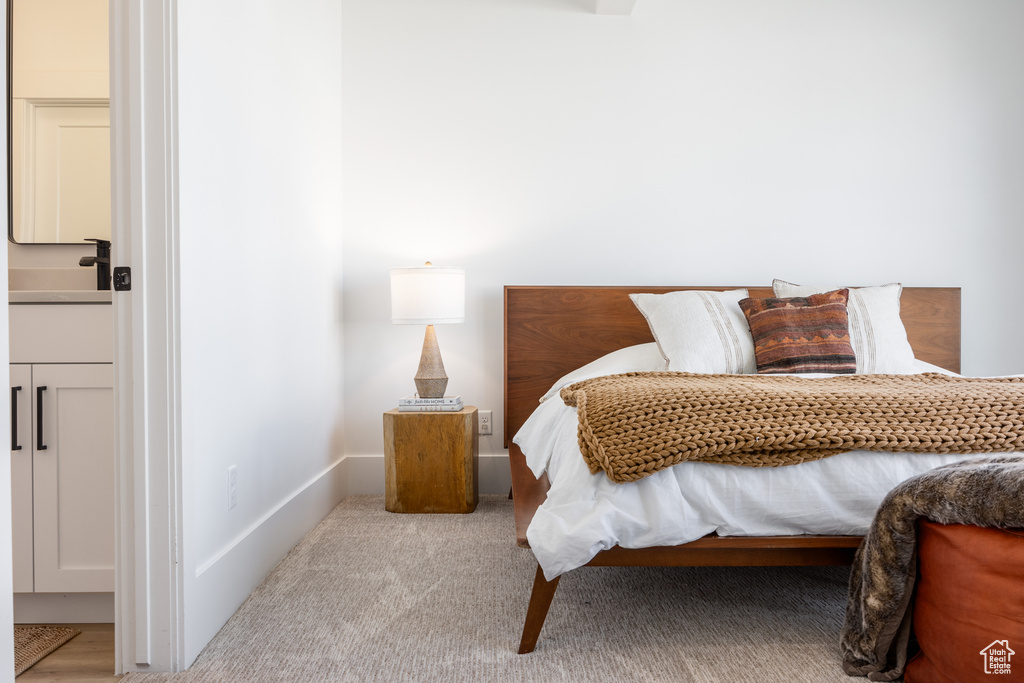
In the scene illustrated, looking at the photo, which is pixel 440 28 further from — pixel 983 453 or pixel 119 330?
pixel 983 453

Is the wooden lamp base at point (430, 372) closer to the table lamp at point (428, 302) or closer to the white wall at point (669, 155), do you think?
the table lamp at point (428, 302)

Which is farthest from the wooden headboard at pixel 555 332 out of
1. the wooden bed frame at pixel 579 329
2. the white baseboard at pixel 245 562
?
the white baseboard at pixel 245 562

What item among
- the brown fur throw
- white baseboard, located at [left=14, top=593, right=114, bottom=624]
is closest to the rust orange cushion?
the brown fur throw

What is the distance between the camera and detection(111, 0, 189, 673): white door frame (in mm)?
1426

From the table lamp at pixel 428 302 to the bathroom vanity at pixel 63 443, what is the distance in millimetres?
1202

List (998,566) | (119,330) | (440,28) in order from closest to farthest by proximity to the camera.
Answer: (998,566), (119,330), (440,28)

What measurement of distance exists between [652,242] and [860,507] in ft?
5.98

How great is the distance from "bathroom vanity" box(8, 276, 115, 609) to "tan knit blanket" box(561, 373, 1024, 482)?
1.22 meters

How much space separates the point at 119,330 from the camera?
1435mm

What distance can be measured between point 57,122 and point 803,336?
106 inches

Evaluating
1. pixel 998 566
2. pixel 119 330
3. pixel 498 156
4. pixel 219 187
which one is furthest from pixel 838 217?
pixel 119 330

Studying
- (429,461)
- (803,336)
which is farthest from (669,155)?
(429,461)

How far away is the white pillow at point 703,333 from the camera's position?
2.38m

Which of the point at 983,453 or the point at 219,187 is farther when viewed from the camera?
the point at 219,187
